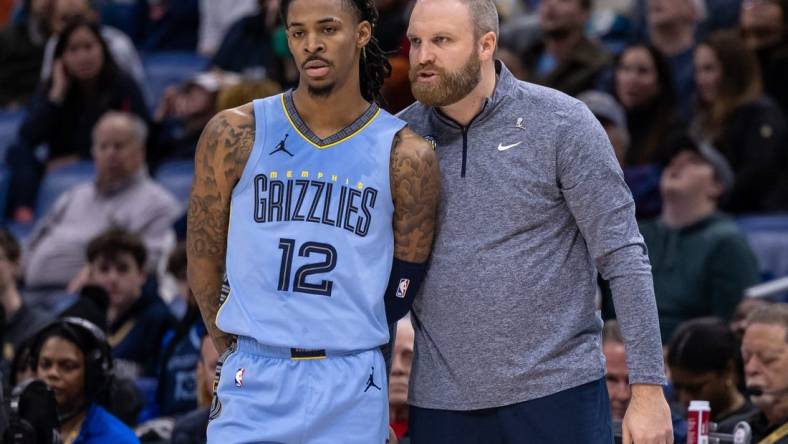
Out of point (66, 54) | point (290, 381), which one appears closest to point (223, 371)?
point (290, 381)

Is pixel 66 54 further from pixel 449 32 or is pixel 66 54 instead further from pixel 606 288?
pixel 449 32

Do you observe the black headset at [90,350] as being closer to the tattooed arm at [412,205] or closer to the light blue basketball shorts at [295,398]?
the light blue basketball shorts at [295,398]

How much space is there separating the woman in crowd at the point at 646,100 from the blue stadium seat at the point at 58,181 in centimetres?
336

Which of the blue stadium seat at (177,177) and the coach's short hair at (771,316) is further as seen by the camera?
the blue stadium seat at (177,177)

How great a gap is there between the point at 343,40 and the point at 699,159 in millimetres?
3745

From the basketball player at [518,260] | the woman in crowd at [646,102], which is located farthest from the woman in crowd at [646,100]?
the basketball player at [518,260]

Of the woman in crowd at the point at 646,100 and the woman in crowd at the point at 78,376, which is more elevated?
the woman in crowd at the point at 646,100

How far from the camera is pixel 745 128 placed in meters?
7.82

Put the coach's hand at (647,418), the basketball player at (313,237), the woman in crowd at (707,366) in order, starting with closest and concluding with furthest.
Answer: the coach's hand at (647,418) → the basketball player at (313,237) → the woman in crowd at (707,366)

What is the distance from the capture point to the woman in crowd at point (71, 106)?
932cm

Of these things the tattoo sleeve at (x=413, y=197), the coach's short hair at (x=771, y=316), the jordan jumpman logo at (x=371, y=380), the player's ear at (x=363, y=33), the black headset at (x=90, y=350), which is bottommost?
the black headset at (x=90, y=350)

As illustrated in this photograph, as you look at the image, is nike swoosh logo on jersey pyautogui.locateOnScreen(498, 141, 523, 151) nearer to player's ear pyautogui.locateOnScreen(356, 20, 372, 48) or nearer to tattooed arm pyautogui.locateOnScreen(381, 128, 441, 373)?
tattooed arm pyautogui.locateOnScreen(381, 128, 441, 373)

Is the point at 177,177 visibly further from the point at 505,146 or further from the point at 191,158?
the point at 505,146

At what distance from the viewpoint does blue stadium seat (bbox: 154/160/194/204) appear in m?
9.07
